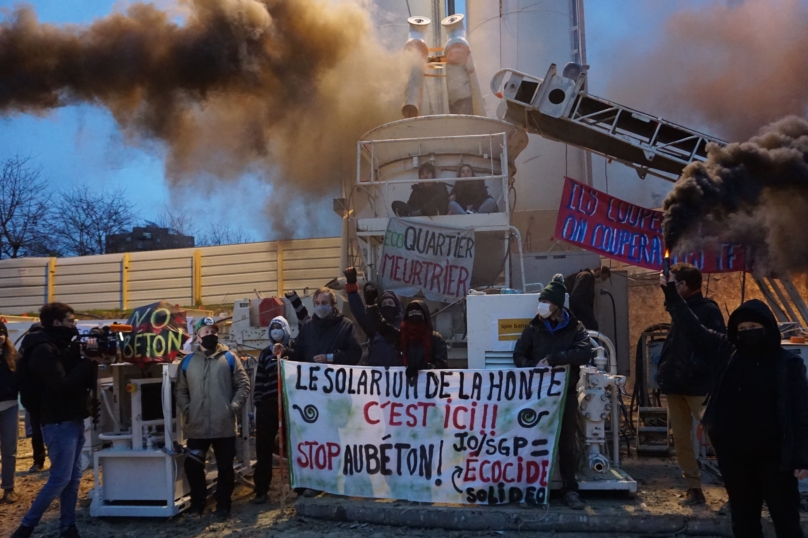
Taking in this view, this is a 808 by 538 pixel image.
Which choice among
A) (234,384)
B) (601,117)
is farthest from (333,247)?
(234,384)

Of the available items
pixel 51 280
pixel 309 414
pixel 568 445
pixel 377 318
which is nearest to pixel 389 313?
pixel 377 318

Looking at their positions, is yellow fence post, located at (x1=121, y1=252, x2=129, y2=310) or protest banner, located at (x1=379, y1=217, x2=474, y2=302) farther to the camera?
yellow fence post, located at (x1=121, y1=252, x2=129, y2=310)

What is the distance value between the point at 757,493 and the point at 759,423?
1.55ft

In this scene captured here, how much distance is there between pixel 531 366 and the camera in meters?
5.62

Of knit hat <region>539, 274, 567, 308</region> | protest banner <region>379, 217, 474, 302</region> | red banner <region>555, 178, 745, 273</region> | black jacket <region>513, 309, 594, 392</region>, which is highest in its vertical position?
red banner <region>555, 178, 745, 273</region>

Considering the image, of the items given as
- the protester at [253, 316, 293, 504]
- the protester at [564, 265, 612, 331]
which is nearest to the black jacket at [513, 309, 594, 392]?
the protester at [253, 316, 293, 504]

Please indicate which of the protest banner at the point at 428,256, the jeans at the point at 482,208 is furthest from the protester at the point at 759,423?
the jeans at the point at 482,208

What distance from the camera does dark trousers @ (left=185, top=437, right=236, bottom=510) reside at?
18.7 ft

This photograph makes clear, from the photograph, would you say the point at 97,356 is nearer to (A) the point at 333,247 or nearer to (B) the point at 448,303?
(B) the point at 448,303

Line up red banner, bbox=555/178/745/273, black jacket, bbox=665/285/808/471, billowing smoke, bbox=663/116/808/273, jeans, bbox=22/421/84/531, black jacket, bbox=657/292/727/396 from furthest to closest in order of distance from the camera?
red banner, bbox=555/178/745/273 < billowing smoke, bbox=663/116/808/273 < black jacket, bbox=657/292/727/396 < jeans, bbox=22/421/84/531 < black jacket, bbox=665/285/808/471

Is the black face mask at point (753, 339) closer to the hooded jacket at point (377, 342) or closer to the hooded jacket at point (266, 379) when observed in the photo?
the hooded jacket at point (377, 342)

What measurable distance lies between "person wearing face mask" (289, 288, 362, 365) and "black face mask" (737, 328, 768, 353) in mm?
3404

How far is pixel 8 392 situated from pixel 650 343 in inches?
311

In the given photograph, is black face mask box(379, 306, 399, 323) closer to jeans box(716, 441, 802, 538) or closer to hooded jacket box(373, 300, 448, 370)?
hooded jacket box(373, 300, 448, 370)
